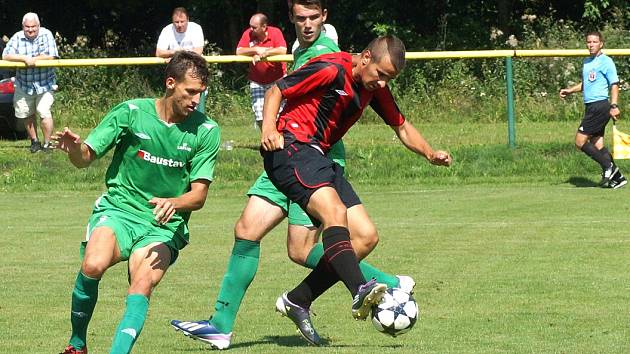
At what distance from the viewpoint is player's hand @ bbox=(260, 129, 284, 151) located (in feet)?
23.3

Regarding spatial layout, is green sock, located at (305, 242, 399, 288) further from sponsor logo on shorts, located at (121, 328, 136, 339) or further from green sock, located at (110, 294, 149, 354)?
sponsor logo on shorts, located at (121, 328, 136, 339)

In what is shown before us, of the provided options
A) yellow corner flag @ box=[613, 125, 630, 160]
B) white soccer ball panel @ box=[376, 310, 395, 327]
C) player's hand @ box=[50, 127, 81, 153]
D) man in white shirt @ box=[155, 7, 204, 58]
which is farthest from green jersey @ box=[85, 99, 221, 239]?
yellow corner flag @ box=[613, 125, 630, 160]

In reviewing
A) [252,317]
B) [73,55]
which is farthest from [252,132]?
[252,317]

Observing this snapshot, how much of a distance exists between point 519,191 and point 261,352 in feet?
29.6

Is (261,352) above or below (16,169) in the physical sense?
above

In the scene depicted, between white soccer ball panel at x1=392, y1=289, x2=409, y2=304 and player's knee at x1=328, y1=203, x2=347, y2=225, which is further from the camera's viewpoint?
player's knee at x1=328, y1=203, x2=347, y2=225

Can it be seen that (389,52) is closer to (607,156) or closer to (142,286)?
(142,286)

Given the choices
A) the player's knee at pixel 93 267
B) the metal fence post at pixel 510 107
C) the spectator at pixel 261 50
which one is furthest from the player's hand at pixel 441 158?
the metal fence post at pixel 510 107

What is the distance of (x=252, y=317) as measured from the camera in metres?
8.44

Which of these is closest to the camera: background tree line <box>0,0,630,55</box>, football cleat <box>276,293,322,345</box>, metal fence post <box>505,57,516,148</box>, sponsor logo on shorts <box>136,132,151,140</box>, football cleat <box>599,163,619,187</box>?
sponsor logo on shorts <box>136,132,151,140</box>

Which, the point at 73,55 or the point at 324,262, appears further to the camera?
the point at 73,55

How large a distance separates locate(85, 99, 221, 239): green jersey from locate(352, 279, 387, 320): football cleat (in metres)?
1.07

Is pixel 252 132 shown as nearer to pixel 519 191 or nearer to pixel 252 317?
pixel 519 191

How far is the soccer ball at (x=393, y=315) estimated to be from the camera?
6578mm
